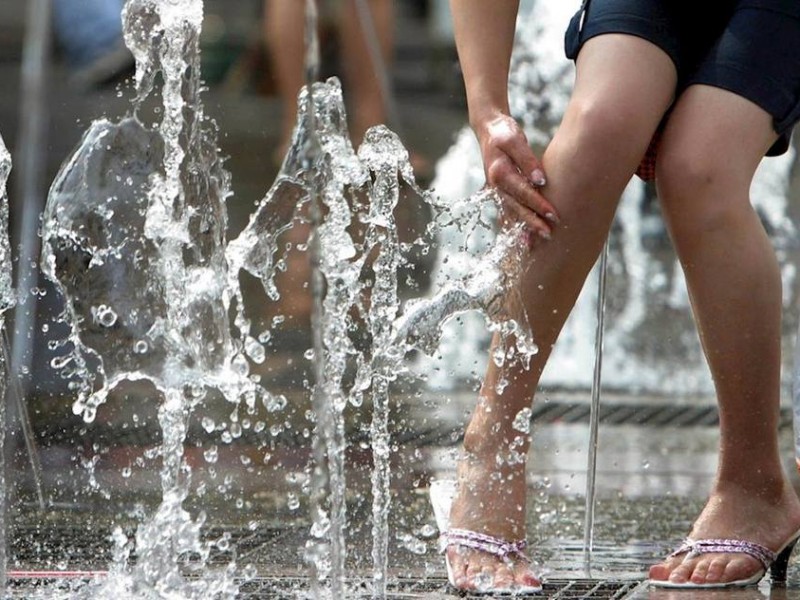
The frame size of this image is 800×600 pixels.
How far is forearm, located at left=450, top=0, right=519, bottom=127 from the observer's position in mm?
2205

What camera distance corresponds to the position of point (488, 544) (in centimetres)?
204

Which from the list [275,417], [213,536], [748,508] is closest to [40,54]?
[275,417]

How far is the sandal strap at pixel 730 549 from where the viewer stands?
2076 mm

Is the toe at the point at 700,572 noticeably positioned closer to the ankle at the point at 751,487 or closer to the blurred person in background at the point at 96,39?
the ankle at the point at 751,487

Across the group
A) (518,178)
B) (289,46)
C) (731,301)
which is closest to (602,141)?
(518,178)

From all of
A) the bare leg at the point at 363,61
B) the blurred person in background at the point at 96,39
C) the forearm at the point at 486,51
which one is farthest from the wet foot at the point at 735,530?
the blurred person in background at the point at 96,39

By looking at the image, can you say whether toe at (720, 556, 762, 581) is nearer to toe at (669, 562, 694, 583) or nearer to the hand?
toe at (669, 562, 694, 583)

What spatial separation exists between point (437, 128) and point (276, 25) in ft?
11.4

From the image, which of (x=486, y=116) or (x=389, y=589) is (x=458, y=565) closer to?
(x=389, y=589)

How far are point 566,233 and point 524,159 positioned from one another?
0.36 ft

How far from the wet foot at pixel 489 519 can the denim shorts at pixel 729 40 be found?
0.55m

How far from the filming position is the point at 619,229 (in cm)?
549

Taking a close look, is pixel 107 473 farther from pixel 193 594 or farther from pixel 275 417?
pixel 193 594

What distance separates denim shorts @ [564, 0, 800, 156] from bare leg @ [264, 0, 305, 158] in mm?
2458
